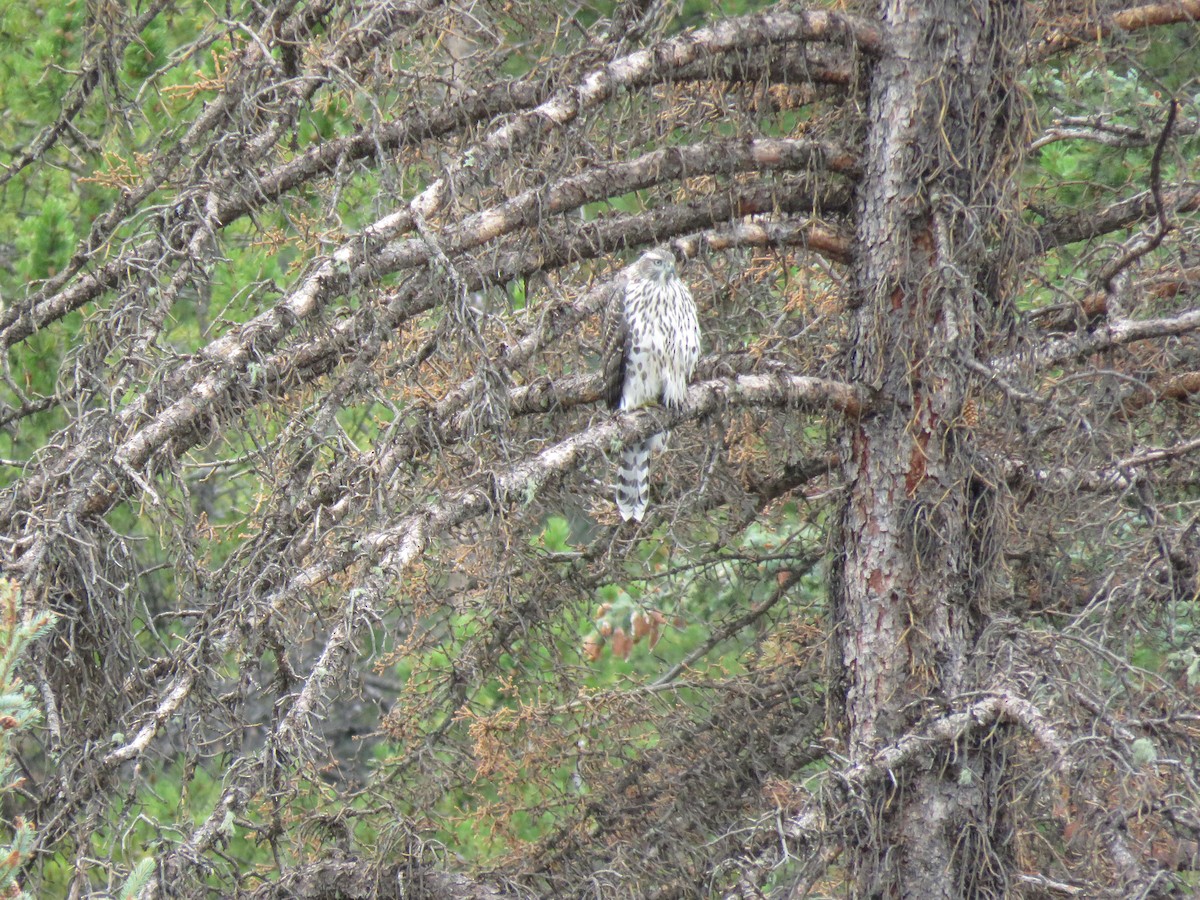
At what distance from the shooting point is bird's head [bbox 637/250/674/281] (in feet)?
17.8

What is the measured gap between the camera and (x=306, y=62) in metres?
4.42

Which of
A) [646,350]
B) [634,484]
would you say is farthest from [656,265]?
[634,484]

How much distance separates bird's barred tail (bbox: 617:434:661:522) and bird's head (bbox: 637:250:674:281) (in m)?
0.71

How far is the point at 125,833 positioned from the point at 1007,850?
2741 mm

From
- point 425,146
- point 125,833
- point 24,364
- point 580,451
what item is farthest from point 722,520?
point 24,364

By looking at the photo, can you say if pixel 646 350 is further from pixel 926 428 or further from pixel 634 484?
pixel 926 428

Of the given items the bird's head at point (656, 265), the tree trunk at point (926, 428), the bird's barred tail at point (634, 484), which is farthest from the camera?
the bird's head at point (656, 265)

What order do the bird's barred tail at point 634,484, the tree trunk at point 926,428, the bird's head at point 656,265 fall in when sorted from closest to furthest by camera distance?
the tree trunk at point 926,428 < the bird's barred tail at point 634,484 < the bird's head at point 656,265

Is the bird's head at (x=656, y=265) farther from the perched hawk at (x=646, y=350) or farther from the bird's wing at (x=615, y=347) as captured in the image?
the bird's wing at (x=615, y=347)

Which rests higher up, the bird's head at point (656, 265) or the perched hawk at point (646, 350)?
the bird's head at point (656, 265)

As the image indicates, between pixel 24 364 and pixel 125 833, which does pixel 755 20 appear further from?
pixel 24 364

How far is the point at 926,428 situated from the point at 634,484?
52.7 inches

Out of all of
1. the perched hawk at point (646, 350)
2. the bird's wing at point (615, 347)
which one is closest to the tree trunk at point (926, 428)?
the perched hawk at point (646, 350)

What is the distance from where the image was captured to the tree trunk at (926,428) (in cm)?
425
